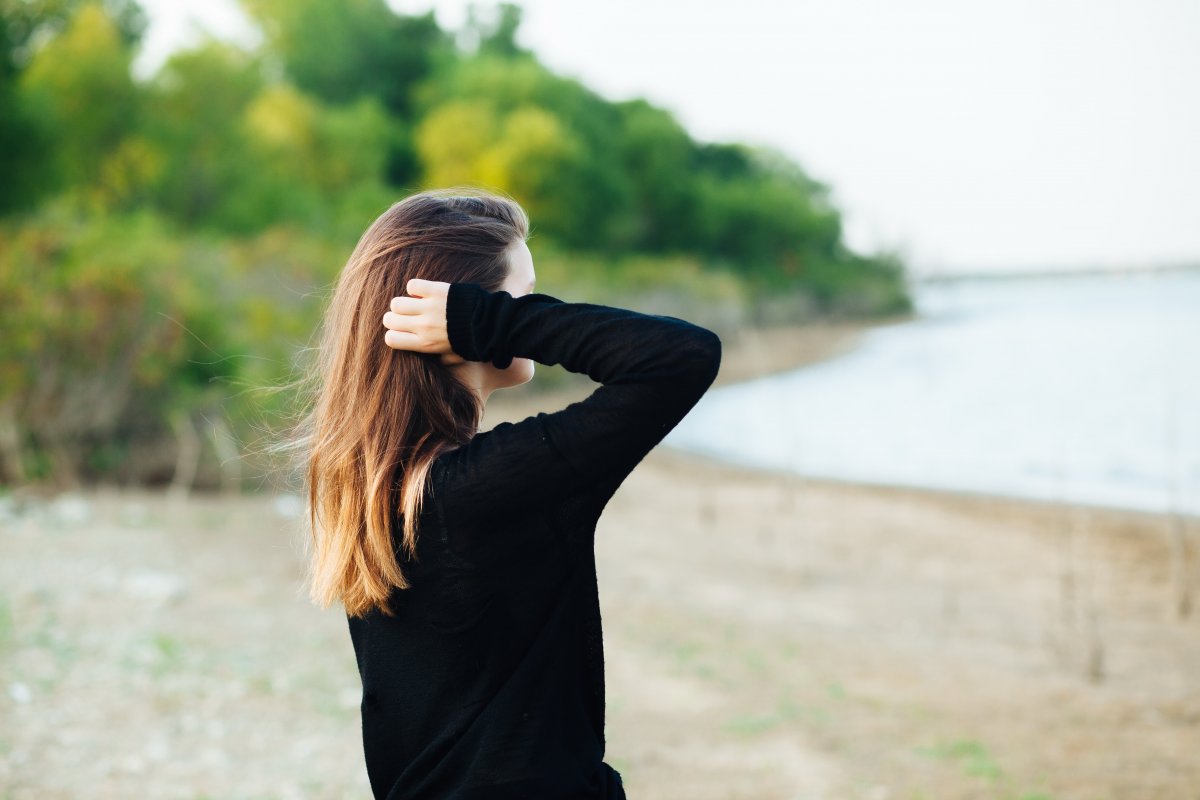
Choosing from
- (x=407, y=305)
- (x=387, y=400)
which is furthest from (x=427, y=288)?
(x=387, y=400)

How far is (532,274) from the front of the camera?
1.46 metres

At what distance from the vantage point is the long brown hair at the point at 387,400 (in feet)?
4.41

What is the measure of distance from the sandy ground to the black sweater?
125 inches

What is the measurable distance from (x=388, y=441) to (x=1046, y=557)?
10693 mm

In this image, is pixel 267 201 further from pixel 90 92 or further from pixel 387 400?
pixel 387 400

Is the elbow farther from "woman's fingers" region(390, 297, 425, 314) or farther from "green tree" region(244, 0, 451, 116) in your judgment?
"green tree" region(244, 0, 451, 116)

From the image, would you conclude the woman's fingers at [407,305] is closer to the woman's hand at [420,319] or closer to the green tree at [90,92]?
the woman's hand at [420,319]

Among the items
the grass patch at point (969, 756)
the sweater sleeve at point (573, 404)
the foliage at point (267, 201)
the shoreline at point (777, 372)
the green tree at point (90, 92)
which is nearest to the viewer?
the sweater sleeve at point (573, 404)

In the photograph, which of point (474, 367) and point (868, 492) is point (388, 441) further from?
point (868, 492)

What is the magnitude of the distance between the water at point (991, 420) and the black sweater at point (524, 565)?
7937 millimetres

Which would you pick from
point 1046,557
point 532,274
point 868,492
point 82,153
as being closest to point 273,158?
point 82,153

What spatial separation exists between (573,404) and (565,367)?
0.06 metres

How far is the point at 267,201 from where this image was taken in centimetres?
2622

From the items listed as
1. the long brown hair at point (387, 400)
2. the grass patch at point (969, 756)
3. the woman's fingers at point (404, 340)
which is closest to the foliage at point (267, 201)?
the long brown hair at point (387, 400)
